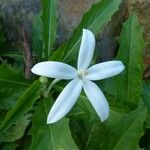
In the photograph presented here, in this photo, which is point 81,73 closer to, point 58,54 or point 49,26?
point 58,54

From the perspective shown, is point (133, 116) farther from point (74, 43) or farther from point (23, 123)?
point (23, 123)

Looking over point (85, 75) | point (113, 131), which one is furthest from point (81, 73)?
point (113, 131)

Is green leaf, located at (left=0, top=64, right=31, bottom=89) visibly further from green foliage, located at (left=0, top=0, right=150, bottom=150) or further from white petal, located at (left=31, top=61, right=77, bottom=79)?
white petal, located at (left=31, top=61, right=77, bottom=79)

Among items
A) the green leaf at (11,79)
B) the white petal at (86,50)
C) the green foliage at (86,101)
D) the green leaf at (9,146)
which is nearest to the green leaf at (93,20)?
the green foliage at (86,101)

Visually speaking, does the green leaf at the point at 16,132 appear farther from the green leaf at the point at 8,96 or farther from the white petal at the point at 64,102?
the white petal at the point at 64,102

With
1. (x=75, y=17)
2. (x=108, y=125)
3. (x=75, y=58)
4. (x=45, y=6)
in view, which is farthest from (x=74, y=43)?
(x=75, y=17)
